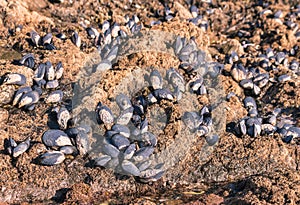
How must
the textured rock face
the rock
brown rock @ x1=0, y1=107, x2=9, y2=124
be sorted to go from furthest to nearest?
the rock, brown rock @ x1=0, y1=107, x2=9, y2=124, the textured rock face

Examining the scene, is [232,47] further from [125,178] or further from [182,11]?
[125,178]

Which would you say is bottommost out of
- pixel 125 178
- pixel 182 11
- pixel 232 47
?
pixel 125 178

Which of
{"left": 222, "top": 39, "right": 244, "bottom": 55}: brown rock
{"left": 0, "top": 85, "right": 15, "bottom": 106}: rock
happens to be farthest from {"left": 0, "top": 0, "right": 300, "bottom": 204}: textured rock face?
{"left": 222, "top": 39, "right": 244, "bottom": 55}: brown rock

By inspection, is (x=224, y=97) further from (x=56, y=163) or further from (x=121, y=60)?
(x=56, y=163)

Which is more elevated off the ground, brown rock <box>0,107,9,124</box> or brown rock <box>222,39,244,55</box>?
brown rock <box>222,39,244,55</box>

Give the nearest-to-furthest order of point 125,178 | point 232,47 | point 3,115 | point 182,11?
1. point 125,178
2. point 3,115
3. point 232,47
4. point 182,11

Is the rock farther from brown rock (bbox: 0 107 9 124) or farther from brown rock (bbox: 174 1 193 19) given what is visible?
brown rock (bbox: 174 1 193 19)

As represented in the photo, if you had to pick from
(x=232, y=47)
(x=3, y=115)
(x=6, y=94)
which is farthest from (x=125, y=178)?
(x=232, y=47)

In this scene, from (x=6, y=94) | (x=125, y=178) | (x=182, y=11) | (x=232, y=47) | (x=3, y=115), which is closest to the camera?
(x=125, y=178)

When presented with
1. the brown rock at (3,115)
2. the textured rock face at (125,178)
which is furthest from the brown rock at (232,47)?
the brown rock at (3,115)

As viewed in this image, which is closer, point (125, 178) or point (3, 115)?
point (125, 178)

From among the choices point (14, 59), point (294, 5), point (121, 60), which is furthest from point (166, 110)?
point (294, 5)
